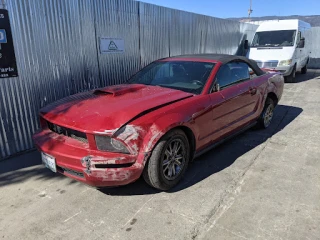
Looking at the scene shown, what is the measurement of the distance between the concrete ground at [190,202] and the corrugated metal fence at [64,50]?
77cm

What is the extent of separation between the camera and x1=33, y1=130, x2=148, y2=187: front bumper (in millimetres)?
2648

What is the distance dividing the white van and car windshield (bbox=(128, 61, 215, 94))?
7.61 m

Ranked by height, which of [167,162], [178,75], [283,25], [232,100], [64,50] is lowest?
[167,162]

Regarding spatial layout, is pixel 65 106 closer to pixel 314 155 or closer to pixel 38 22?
pixel 38 22

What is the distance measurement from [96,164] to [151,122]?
705mm

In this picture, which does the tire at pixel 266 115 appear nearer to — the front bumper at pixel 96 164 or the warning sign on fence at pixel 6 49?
the front bumper at pixel 96 164

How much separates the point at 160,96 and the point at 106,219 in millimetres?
1548

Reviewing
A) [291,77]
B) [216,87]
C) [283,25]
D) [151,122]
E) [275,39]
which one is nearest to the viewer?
[151,122]

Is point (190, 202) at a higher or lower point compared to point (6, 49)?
lower

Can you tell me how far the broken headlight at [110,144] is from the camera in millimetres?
2673

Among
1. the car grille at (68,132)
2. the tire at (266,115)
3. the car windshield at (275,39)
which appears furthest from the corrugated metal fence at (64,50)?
the car windshield at (275,39)

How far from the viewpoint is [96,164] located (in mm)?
2643

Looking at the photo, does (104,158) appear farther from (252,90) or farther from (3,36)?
(252,90)

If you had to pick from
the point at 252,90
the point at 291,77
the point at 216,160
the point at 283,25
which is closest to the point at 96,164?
the point at 216,160
